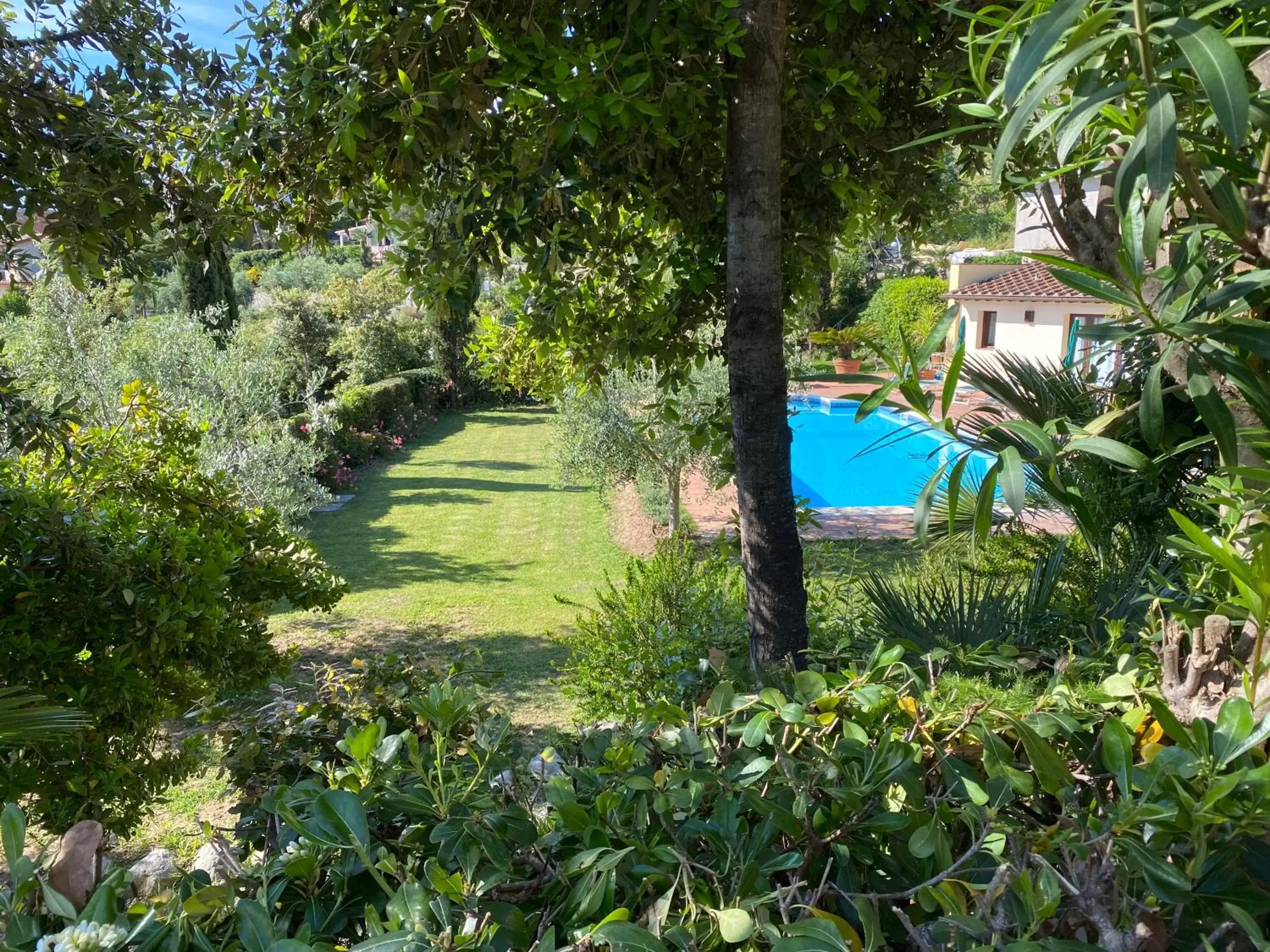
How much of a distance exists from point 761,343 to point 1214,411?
1.93 m

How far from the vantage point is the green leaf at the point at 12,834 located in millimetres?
933

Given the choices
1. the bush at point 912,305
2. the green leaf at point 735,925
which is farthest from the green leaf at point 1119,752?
the bush at point 912,305

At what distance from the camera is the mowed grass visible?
8031 mm

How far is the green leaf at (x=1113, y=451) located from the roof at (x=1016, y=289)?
21.0m

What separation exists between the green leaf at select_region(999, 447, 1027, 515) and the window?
2529cm

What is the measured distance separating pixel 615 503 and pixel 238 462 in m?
6.33

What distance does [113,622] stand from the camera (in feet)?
10.0

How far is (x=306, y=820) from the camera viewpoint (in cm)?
111

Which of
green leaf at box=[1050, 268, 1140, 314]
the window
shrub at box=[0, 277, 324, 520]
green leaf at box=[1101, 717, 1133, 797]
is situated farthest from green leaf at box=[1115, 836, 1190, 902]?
the window

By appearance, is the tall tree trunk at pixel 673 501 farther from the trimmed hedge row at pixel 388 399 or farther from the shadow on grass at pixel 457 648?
the trimmed hedge row at pixel 388 399

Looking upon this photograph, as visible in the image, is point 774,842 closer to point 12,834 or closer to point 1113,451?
point 1113,451

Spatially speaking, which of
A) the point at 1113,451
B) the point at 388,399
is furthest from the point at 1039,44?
the point at 388,399

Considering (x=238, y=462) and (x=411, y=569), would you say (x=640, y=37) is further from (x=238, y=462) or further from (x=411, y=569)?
(x=411, y=569)

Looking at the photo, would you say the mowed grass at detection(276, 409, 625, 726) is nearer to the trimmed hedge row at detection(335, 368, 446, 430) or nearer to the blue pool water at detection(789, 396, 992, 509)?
the trimmed hedge row at detection(335, 368, 446, 430)
